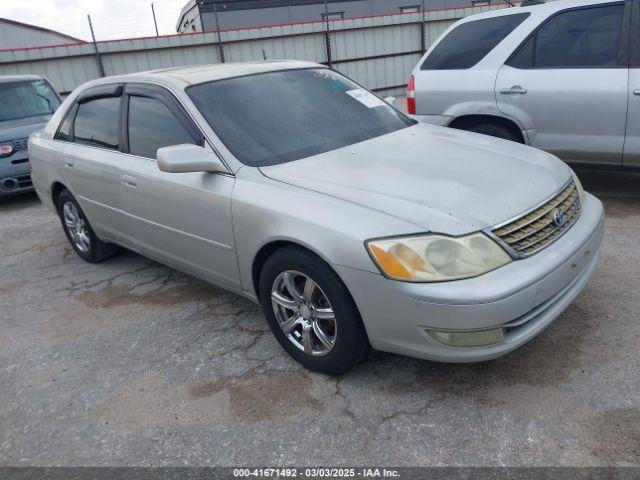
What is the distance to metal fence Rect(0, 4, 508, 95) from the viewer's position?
41.9 feet

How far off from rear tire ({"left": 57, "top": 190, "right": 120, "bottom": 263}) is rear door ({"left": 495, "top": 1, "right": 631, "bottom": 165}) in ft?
12.4

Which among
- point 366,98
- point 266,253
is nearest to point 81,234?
point 266,253

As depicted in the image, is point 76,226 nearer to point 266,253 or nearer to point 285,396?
point 266,253

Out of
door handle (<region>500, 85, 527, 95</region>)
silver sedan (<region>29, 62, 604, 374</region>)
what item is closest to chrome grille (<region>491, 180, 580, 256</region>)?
silver sedan (<region>29, 62, 604, 374</region>)

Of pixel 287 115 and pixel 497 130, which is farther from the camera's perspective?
pixel 497 130

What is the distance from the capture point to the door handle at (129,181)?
3727 mm

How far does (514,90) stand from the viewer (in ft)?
16.2

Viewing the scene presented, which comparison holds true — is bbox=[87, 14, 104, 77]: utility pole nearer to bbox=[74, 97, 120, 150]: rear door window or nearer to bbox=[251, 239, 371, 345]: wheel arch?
bbox=[74, 97, 120, 150]: rear door window

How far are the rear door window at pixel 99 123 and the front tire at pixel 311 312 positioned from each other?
1851mm

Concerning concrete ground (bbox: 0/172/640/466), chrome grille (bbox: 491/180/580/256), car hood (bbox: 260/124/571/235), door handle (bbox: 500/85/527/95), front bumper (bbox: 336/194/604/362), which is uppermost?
door handle (bbox: 500/85/527/95)

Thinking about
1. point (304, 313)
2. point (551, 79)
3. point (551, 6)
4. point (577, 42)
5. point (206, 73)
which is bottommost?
point (304, 313)

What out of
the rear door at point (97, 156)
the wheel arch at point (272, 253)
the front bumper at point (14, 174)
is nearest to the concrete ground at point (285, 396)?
the wheel arch at point (272, 253)

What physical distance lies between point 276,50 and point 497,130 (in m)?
9.89

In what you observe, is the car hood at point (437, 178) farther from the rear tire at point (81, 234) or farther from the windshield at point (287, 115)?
the rear tire at point (81, 234)
